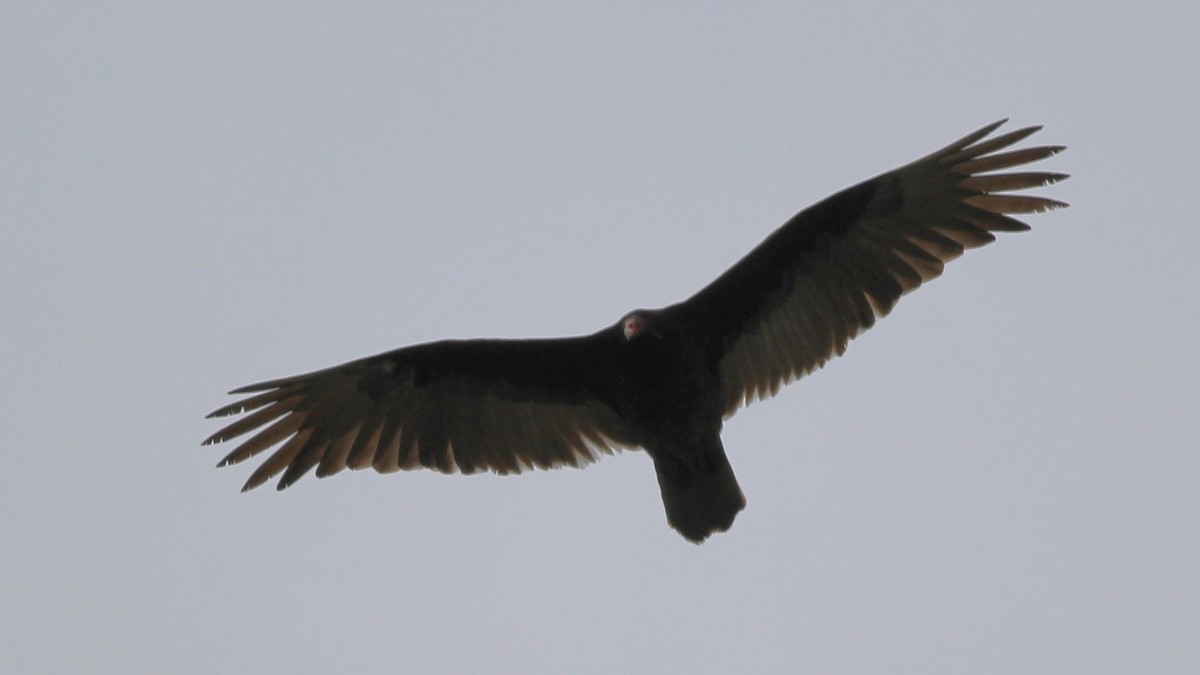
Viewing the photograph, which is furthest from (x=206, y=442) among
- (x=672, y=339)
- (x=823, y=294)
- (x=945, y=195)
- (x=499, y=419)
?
(x=945, y=195)

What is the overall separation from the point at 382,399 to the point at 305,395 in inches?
17.1

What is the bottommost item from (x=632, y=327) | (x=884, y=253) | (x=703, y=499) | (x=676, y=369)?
(x=703, y=499)

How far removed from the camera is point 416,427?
31.1 ft

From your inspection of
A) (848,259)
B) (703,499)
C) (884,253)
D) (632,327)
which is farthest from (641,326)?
(884,253)

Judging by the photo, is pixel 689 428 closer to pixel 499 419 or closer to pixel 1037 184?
pixel 499 419

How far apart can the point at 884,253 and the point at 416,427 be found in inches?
111

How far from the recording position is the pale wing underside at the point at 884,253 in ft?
28.8

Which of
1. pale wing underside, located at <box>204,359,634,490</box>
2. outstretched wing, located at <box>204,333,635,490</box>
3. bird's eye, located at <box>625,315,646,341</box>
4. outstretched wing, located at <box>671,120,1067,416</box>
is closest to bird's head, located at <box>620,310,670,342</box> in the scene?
bird's eye, located at <box>625,315,646,341</box>

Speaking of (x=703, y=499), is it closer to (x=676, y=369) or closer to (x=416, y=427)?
(x=676, y=369)

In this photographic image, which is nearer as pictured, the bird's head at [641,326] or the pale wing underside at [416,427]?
the bird's head at [641,326]

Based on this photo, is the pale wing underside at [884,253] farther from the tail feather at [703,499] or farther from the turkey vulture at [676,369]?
the tail feather at [703,499]

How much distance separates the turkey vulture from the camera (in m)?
8.86

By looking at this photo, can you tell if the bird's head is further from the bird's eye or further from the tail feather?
the tail feather

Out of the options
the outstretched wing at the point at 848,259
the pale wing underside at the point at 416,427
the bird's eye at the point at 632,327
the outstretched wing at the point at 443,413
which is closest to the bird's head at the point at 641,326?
the bird's eye at the point at 632,327
